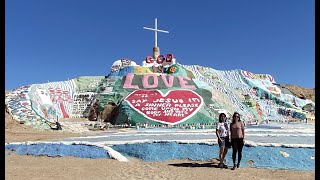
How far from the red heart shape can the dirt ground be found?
11881 mm

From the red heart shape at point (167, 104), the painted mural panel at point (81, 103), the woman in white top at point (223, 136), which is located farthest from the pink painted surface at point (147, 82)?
the woman in white top at point (223, 136)

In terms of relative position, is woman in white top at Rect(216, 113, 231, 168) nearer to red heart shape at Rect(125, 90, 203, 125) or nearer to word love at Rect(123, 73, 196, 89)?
red heart shape at Rect(125, 90, 203, 125)

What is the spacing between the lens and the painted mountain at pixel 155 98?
23141mm

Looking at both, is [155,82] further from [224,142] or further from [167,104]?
[224,142]

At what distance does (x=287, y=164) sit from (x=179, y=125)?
12.4 meters

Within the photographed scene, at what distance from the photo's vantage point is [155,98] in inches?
943

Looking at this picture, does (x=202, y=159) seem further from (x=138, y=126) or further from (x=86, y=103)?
(x=86, y=103)

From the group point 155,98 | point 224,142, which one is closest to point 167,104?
point 155,98

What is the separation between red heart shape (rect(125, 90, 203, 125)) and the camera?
22703 mm

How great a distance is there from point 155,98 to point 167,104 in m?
1.04

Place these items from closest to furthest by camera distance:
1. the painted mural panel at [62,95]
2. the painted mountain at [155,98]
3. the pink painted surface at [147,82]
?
the painted mountain at [155,98]
the pink painted surface at [147,82]
the painted mural panel at [62,95]

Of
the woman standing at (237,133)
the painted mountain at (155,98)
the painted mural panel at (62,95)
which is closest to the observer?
the woman standing at (237,133)

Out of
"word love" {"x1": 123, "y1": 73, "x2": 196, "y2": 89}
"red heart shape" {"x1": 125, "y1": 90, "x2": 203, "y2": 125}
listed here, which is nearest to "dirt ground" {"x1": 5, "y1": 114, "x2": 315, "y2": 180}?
"red heart shape" {"x1": 125, "y1": 90, "x2": 203, "y2": 125}

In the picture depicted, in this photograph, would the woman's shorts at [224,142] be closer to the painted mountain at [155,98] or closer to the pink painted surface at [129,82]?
the painted mountain at [155,98]
